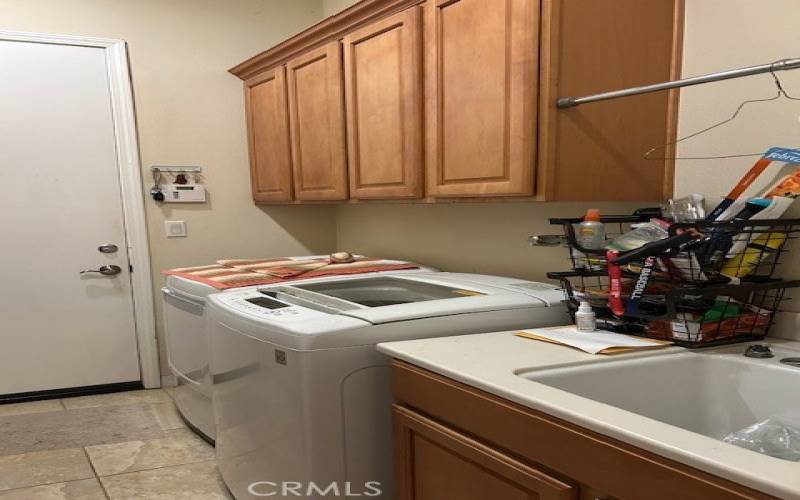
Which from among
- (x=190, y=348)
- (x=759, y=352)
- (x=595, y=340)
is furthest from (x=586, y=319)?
(x=190, y=348)

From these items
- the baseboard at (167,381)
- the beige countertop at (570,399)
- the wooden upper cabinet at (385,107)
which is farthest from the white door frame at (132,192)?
the beige countertop at (570,399)

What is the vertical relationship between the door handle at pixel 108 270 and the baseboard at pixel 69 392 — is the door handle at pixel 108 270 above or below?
above

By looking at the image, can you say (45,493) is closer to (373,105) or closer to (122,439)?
(122,439)

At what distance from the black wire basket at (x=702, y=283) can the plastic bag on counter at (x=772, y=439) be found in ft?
0.74

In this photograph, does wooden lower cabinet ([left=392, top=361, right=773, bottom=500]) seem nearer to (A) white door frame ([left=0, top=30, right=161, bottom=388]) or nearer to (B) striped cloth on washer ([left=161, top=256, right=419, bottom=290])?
(B) striped cloth on washer ([left=161, top=256, right=419, bottom=290])

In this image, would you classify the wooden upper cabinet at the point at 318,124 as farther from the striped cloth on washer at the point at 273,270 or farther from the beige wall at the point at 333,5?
the beige wall at the point at 333,5

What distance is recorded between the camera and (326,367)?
1.39 meters

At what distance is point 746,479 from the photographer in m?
0.67

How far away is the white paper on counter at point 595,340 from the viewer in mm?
1199

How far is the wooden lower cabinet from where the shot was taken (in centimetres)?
77

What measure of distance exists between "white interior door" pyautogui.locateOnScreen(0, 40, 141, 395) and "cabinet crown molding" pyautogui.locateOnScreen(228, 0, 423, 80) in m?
0.85

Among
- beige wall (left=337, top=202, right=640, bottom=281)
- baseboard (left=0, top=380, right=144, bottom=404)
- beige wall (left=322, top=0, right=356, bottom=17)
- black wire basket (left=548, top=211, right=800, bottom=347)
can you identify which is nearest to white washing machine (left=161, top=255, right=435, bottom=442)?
beige wall (left=337, top=202, right=640, bottom=281)

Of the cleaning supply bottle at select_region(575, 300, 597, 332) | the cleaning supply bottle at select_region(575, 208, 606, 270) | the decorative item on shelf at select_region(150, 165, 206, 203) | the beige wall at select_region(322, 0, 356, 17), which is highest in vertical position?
the beige wall at select_region(322, 0, 356, 17)

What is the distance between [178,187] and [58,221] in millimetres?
656
